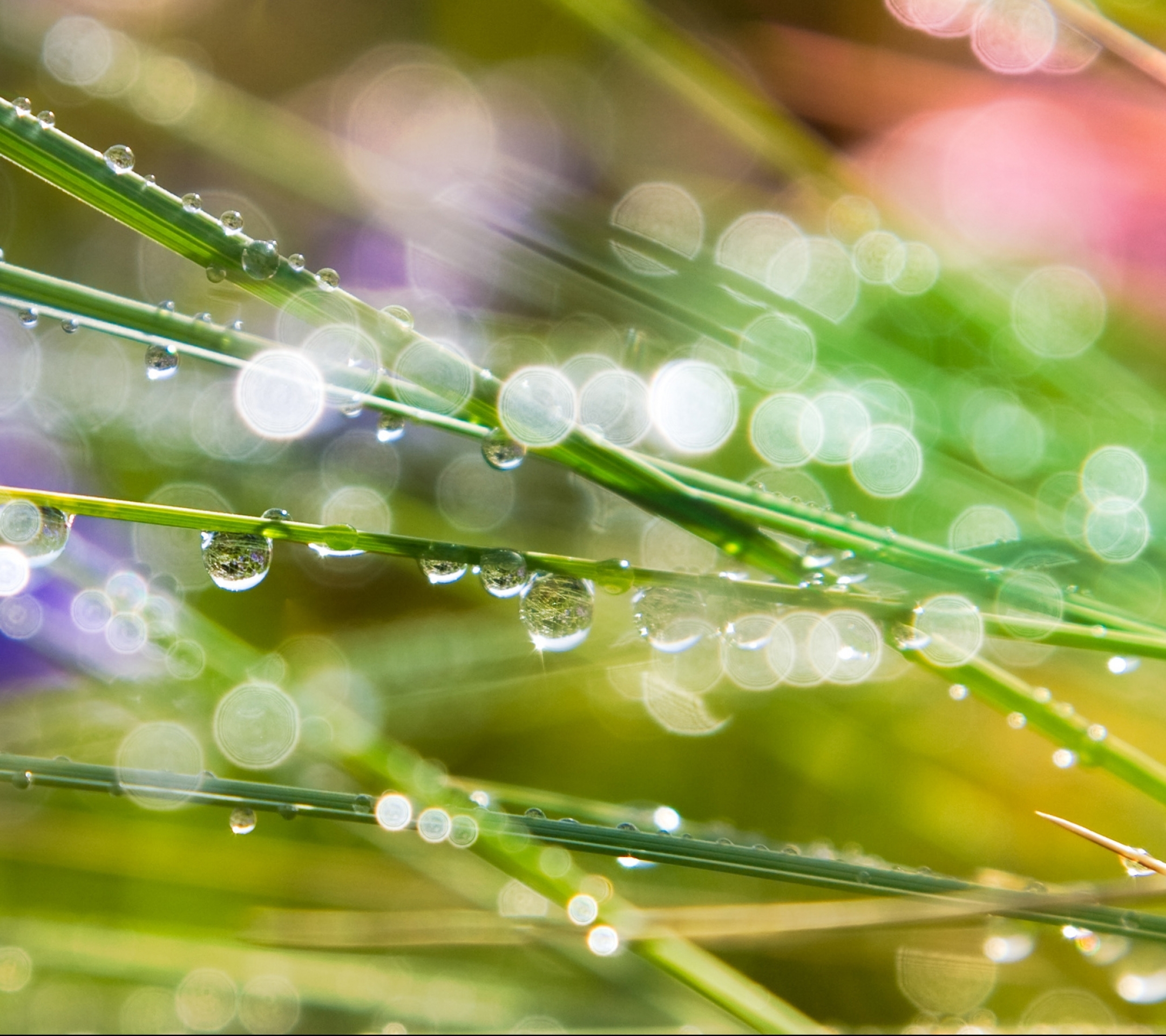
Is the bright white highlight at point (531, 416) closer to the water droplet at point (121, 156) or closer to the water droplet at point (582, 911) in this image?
the water droplet at point (121, 156)

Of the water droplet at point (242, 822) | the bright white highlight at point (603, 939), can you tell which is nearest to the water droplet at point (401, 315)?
the water droplet at point (242, 822)

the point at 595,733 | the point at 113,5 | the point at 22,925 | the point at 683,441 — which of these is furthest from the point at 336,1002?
the point at 113,5

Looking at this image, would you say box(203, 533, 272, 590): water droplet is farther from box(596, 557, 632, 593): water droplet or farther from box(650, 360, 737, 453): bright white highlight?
box(650, 360, 737, 453): bright white highlight

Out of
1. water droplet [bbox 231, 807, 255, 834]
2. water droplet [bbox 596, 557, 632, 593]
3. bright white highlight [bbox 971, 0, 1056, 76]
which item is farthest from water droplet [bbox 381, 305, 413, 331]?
bright white highlight [bbox 971, 0, 1056, 76]

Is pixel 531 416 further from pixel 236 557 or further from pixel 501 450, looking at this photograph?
pixel 236 557

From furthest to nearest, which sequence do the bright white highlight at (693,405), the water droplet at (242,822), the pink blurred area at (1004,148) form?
the pink blurred area at (1004,148), the bright white highlight at (693,405), the water droplet at (242,822)

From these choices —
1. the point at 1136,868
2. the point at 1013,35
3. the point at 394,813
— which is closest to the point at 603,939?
the point at 394,813
